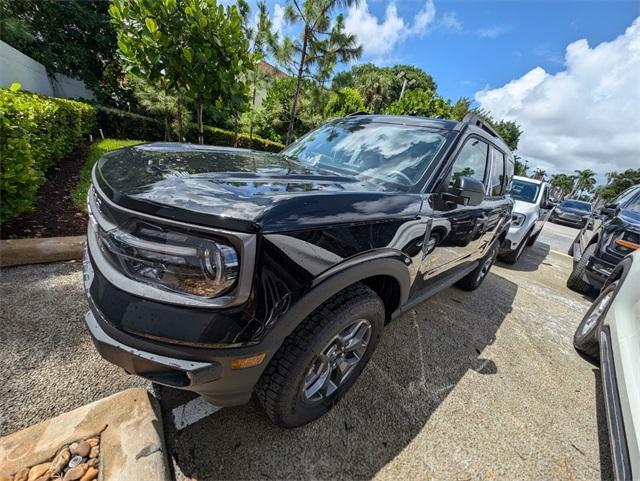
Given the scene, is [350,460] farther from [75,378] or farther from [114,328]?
[75,378]

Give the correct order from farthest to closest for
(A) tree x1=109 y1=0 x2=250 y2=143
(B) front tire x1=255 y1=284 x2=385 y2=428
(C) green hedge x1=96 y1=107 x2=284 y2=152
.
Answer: (C) green hedge x1=96 y1=107 x2=284 y2=152, (A) tree x1=109 y1=0 x2=250 y2=143, (B) front tire x1=255 y1=284 x2=385 y2=428

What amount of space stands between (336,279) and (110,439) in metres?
1.35

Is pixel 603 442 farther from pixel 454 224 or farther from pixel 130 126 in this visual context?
pixel 130 126

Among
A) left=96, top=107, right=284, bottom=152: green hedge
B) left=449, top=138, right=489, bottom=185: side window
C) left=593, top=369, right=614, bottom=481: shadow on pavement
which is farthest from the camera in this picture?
left=96, top=107, right=284, bottom=152: green hedge

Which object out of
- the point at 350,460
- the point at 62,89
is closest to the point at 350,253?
the point at 350,460

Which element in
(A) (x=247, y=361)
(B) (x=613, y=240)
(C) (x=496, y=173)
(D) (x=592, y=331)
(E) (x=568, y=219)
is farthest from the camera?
(E) (x=568, y=219)

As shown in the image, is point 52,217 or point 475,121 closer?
point 475,121

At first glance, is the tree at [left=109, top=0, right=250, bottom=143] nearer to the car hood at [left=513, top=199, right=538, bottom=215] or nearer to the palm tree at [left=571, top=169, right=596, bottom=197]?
the car hood at [left=513, top=199, right=538, bottom=215]

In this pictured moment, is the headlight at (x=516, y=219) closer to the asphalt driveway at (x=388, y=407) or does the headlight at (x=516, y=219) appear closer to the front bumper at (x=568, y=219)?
the asphalt driveway at (x=388, y=407)

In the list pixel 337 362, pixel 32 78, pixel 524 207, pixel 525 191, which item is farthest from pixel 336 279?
pixel 32 78

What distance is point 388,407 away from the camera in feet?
6.45

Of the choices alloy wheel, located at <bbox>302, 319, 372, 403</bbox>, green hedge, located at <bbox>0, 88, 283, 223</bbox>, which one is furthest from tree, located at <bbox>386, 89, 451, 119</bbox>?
alloy wheel, located at <bbox>302, 319, 372, 403</bbox>

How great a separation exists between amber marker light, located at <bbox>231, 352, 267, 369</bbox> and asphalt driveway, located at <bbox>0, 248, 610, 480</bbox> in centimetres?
70

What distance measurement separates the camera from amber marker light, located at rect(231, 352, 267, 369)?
45.8 inches
